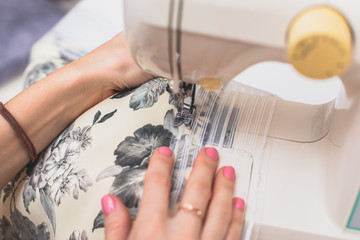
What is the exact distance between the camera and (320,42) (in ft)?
1.46

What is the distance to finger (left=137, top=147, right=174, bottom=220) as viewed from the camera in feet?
1.82

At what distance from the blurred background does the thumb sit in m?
0.87

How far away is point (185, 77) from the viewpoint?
→ 0.57 meters

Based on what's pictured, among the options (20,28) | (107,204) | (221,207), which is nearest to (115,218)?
(107,204)

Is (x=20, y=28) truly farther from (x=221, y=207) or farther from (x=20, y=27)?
(x=221, y=207)

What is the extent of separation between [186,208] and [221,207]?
0.05 m

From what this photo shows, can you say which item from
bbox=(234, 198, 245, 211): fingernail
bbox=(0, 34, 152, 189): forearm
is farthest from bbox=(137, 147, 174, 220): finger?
bbox=(0, 34, 152, 189): forearm

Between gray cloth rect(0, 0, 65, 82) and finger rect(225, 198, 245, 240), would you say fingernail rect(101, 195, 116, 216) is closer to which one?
A: finger rect(225, 198, 245, 240)

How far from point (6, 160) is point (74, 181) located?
0.17 meters

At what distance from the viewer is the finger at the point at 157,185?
555 millimetres

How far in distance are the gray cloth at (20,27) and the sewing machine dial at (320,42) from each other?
1.17 meters

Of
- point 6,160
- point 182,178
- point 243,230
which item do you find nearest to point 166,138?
point 182,178

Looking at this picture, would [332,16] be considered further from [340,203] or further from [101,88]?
[101,88]

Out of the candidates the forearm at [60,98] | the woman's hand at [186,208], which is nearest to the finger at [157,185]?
the woman's hand at [186,208]
